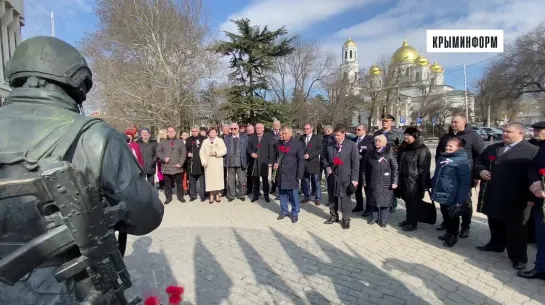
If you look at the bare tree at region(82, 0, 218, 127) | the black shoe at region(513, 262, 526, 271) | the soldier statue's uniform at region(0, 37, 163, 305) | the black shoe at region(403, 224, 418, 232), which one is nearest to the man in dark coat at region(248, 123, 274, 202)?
the black shoe at region(403, 224, 418, 232)

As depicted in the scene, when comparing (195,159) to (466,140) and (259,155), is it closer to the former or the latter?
(259,155)

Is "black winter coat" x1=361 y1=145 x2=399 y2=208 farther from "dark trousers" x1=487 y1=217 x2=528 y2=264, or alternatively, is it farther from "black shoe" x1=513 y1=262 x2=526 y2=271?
"black shoe" x1=513 y1=262 x2=526 y2=271

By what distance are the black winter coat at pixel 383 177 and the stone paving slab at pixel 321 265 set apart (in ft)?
1.69

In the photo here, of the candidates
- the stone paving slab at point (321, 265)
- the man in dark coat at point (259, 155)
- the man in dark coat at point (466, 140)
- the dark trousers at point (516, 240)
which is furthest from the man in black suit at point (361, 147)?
the dark trousers at point (516, 240)

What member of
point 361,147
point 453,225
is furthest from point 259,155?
point 453,225

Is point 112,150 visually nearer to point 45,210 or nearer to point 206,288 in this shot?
point 45,210

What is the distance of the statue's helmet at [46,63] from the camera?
51.2 inches

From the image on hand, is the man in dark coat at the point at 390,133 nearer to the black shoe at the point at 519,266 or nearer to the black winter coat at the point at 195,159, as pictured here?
the black shoe at the point at 519,266

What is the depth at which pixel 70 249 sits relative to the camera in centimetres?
125

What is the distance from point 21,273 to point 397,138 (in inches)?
271

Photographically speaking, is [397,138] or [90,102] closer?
[397,138]

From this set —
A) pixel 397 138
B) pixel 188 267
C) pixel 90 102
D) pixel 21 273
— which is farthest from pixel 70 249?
pixel 90 102

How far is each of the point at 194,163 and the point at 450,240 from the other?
18.5 feet

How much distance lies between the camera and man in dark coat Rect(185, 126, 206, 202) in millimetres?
7801
